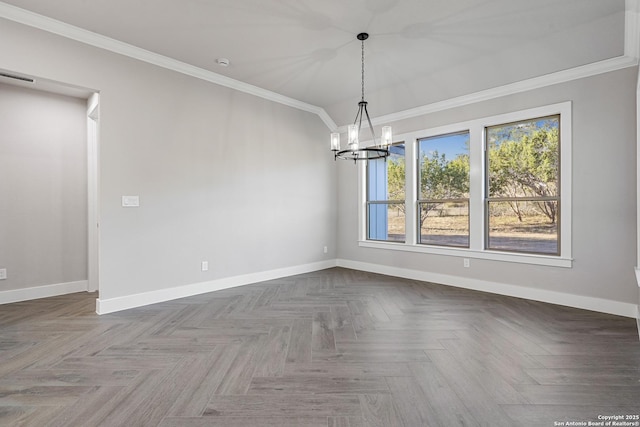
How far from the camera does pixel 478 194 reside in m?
4.48

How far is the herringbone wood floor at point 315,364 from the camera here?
1817mm

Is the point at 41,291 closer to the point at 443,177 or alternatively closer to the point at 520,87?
the point at 443,177

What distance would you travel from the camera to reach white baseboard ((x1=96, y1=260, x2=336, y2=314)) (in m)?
3.55

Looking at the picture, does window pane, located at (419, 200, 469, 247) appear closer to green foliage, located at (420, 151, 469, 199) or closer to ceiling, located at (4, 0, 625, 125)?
green foliage, located at (420, 151, 469, 199)

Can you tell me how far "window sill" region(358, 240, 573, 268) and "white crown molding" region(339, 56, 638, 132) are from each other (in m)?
2.09

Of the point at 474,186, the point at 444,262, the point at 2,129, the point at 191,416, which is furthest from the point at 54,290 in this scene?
the point at 474,186

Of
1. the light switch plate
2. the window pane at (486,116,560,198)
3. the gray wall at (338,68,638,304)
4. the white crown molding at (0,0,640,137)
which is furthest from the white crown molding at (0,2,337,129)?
the gray wall at (338,68,638,304)

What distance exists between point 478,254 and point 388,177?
2.01m

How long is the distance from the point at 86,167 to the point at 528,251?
20.2 ft

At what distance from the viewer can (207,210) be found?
4379 mm

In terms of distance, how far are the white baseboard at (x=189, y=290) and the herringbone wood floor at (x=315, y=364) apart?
6.9 inches

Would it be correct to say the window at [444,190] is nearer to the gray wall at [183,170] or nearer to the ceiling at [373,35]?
the ceiling at [373,35]

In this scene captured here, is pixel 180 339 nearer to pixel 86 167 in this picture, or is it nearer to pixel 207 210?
pixel 207 210

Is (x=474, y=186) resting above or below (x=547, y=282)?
above
